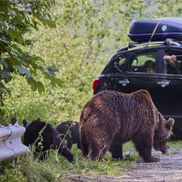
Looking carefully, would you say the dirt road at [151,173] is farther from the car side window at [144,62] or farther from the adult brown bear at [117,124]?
the car side window at [144,62]

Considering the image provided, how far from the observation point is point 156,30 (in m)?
14.7

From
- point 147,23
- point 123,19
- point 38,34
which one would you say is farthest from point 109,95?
point 123,19

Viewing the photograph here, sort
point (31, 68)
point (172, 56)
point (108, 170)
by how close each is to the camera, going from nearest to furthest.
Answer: point (31, 68) < point (108, 170) < point (172, 56)

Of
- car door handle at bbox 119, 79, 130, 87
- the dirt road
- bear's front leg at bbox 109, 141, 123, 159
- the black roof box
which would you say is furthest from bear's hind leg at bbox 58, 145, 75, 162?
the black roof box

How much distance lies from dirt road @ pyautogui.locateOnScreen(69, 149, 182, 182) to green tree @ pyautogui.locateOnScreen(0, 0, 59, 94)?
1659mm

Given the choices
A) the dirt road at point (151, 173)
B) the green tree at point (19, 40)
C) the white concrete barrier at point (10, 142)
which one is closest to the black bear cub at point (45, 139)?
the dirt road at point (151, 173)

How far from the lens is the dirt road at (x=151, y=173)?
7918 mm

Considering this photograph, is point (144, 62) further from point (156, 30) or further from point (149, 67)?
point (156, 30)

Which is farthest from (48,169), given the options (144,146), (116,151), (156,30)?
(156,30)

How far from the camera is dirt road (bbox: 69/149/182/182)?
312 inches

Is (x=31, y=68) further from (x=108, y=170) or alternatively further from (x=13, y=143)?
(x=108, y=170)

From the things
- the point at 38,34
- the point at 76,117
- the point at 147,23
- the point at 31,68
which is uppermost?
the point at 31,68

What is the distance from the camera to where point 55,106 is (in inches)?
774

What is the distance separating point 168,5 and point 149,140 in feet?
49.6
